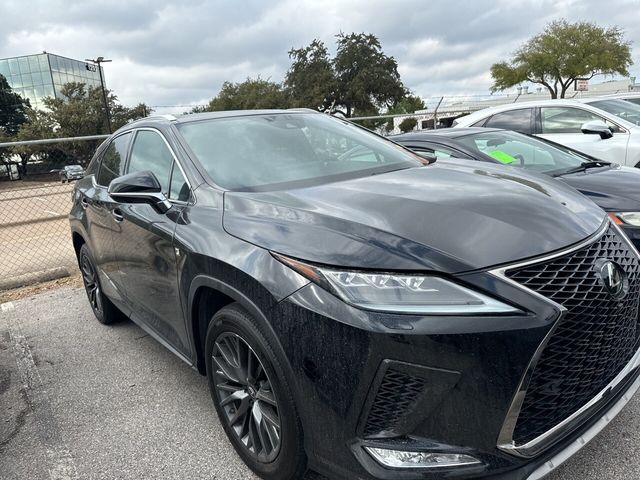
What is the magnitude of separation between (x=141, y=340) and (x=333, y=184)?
8.29 ft

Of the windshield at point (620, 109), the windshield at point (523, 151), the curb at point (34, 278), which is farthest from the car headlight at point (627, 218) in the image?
the curb at point (34, 278)

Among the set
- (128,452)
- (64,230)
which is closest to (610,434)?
(128,452)

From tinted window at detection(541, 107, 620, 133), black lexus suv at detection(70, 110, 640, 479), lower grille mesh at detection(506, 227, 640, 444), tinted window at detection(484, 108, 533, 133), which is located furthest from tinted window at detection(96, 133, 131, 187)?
tinted window at detection(541, 107, 620, 133)

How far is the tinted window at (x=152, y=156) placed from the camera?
9.75ft

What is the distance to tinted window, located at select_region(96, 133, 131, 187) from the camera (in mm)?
3770

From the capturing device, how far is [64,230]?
11.2m

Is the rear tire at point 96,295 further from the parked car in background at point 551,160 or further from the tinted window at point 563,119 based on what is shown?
the tinted window at point 563,119

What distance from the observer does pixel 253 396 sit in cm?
228

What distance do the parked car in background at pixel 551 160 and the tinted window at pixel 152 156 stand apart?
1904 mm

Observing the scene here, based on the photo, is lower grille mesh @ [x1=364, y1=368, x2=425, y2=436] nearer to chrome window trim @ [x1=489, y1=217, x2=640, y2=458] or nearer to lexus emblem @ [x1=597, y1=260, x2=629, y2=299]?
chrome window trim @ [x1=489, y1=217, x2=640, y2=458]

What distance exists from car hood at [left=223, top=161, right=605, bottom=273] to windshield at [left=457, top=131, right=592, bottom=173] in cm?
247

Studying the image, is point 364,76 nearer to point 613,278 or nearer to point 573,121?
point 573,121

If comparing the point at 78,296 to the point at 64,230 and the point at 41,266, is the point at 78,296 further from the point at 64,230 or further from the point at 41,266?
the point at 64,230

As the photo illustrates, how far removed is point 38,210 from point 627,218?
53.3ft
